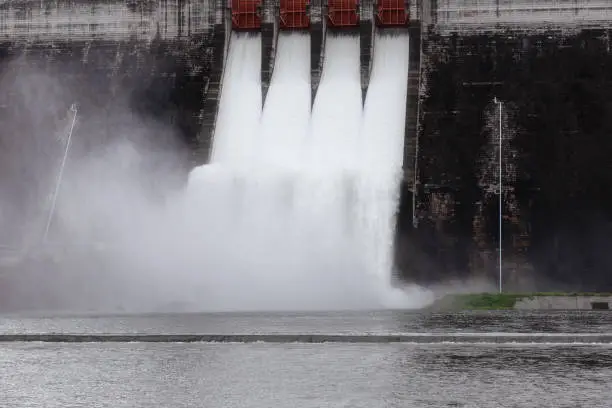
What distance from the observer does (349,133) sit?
169 feet

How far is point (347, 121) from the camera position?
2050 inches

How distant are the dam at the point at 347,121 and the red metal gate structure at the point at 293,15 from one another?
65 mm

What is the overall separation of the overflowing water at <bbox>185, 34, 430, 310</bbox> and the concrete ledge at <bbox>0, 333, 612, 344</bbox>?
15294 mm

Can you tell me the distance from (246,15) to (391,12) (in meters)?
6.73

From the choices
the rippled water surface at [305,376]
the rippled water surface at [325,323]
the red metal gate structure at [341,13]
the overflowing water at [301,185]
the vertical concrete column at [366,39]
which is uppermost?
the red metal gate structure at [341,13]

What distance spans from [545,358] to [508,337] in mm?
3719

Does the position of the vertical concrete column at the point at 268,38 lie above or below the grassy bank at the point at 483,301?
above

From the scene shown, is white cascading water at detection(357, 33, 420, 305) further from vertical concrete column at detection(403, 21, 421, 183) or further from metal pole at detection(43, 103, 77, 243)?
metal pole at detection(43, 103, 77, 243)

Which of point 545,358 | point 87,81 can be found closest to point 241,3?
point 87,81

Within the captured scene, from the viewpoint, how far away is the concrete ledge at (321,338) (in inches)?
922

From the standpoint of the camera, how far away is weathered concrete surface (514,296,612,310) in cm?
3909

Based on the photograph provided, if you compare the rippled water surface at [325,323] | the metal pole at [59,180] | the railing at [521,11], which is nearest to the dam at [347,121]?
the railing at [521,11]

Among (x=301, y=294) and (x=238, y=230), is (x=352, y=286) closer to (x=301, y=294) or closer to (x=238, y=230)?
(x=301, y=294)

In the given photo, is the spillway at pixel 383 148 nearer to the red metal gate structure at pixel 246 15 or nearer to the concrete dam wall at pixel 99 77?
the red metal gate structure at pixel 246 15
